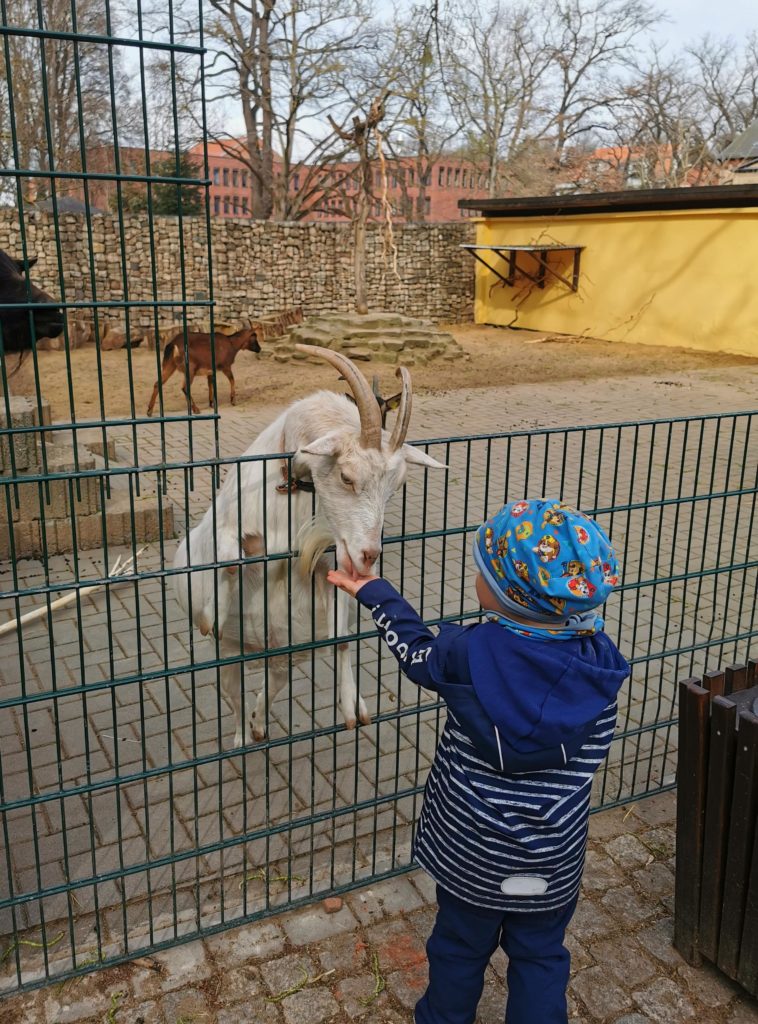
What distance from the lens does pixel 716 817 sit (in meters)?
2.66

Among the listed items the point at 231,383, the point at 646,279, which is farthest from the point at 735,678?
the point at 646,279

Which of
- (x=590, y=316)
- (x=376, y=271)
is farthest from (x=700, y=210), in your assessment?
(x=376, y=271)

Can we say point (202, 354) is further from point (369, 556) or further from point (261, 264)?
point (369, 556)

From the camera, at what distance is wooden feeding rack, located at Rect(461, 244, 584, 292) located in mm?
21359

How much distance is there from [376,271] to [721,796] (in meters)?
22.9

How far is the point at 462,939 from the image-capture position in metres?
2.25

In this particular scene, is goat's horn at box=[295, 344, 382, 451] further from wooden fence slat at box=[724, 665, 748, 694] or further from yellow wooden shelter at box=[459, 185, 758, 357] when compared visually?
yellow wooden shelter at box=[459, 185, 758, 357]

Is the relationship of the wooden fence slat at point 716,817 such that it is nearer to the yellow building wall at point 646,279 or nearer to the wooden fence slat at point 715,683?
the wooden fence slat at point 715,683

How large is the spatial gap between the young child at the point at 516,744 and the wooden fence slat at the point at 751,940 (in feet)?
2.18

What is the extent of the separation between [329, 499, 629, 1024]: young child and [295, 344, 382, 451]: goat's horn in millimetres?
699

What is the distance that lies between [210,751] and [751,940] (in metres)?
2.49

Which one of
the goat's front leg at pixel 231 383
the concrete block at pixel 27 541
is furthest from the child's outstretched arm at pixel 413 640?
the goat's front leg at pixel 231 383

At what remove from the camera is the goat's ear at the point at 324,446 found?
278cm

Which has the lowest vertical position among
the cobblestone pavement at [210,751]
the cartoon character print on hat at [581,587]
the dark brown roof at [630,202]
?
the cobblestone pavement at [210,751]
